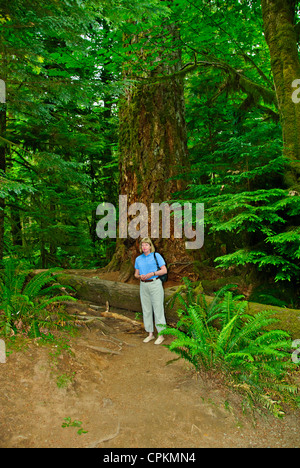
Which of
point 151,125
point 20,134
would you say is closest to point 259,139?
point 151,125

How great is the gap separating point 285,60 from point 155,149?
367cm

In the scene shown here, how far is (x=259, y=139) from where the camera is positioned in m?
5.44

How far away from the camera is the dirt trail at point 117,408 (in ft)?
9.51

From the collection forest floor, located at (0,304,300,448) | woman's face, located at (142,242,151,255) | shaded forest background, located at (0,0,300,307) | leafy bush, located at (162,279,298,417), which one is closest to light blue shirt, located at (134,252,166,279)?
woman's face, located at (142,242,151,255)

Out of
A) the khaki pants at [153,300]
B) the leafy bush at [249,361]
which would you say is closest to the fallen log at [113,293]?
the khaki pants at [153,300]

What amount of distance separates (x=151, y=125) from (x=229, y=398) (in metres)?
6.92

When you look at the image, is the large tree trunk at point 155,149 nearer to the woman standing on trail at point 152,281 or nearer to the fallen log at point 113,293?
the fallen log at point 113,293

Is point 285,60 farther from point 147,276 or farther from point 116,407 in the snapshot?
point 116,407

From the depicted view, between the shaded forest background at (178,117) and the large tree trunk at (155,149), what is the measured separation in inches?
1.3

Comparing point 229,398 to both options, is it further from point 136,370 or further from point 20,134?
point 20,134

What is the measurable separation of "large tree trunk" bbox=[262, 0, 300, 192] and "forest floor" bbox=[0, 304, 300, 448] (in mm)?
4946

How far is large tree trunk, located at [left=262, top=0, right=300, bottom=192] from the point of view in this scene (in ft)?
19.4
